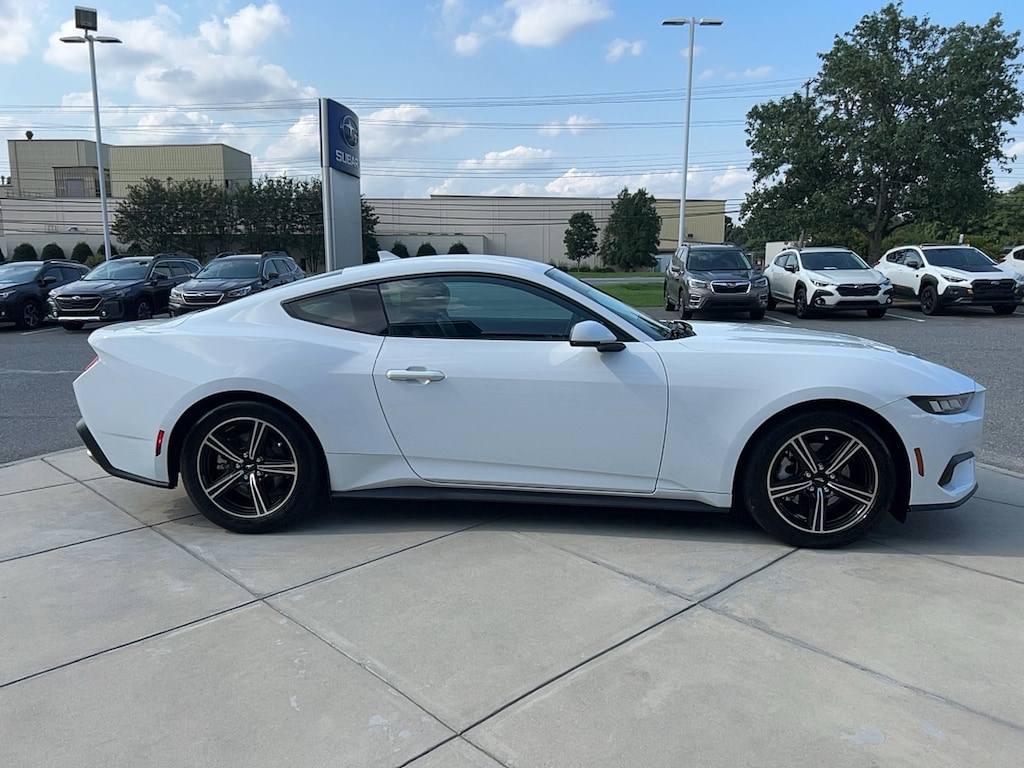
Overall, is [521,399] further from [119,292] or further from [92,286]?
[92,286]

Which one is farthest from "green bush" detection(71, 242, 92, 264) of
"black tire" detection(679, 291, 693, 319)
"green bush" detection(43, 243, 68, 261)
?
"black tire" detection(679, 291, 693, 319)

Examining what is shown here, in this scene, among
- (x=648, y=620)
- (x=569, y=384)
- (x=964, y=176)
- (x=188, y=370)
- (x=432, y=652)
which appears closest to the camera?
(x=432, y=652)

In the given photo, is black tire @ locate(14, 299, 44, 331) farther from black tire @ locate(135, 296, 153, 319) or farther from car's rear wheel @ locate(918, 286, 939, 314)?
car's rear wheel @ locate(918, 286, 939, 314)

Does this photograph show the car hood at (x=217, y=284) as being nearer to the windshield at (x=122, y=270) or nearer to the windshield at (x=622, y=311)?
the windshield at (x=122, y=270)

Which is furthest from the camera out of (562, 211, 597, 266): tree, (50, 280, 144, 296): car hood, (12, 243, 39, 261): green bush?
(562, 211, 597, 266): tree

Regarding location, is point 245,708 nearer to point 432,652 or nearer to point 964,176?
point 432,652

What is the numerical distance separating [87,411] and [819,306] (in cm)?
1640

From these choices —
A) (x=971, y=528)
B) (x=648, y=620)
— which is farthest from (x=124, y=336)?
(x=971, y=528)

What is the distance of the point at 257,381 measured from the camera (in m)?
3.99

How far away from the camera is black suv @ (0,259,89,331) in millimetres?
15852

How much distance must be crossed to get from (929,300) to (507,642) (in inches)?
746

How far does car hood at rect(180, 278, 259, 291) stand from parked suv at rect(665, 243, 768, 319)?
958 cm

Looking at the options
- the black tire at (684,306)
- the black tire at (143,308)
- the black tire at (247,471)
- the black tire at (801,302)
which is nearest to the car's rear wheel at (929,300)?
the black tire at (801,302)

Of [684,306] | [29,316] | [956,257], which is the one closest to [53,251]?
[29,316]
